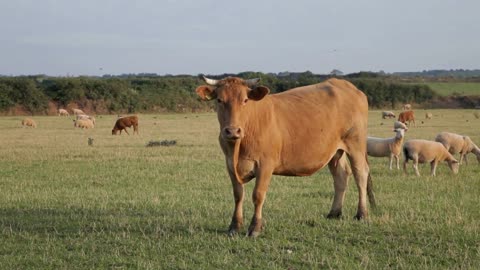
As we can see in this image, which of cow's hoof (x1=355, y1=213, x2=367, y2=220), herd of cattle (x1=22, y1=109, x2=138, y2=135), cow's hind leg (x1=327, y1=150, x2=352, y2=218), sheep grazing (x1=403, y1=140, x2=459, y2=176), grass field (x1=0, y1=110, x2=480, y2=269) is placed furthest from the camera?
herd of cattle (x1=22, y1=109, x2=138, y2=135)

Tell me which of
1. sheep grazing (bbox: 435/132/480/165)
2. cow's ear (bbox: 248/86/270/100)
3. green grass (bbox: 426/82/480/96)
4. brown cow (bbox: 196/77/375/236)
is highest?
cow's ear (bbox: 248/86/270/100)

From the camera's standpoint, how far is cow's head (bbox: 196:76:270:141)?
892 centimetres

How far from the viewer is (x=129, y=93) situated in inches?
3155

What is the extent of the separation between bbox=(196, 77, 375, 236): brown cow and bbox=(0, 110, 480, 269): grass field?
788 millimetres

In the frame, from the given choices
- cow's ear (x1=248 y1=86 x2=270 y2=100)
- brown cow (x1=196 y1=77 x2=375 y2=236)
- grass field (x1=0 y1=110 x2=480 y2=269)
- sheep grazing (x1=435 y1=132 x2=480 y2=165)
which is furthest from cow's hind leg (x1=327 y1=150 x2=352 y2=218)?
sheep grazing (x1=435 y1=132 x2=480 y2=165)

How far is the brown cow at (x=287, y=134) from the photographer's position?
927 centimetres

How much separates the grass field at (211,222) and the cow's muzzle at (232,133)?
1577 millimetres

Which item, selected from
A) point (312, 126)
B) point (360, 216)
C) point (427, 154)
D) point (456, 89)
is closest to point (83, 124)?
point (427, 154)

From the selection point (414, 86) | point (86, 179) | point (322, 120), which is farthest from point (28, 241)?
point (414, 86)

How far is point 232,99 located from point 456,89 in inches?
3610

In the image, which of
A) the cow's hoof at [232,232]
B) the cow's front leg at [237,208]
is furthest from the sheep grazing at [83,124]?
the cow's hoof at [232,232]

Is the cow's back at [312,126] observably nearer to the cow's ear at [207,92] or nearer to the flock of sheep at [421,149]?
the cow's ear at [207,92]

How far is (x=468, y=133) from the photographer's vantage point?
3759cm

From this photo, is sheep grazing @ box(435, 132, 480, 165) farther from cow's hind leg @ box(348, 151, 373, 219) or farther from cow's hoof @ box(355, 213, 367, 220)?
cow's hoof @ box(355, 213, 367, 220)
